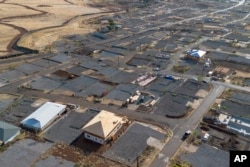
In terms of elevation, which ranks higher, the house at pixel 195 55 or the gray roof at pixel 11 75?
the house at pixel 195 55

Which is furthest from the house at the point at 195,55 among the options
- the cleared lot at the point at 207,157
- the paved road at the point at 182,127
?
the cleared lot at the point at 207,157

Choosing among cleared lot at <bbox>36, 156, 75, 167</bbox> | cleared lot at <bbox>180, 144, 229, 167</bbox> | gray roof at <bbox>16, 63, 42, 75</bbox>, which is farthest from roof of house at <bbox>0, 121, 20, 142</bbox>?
cleared lot at <bbox>180, 144, 229, 167</bbox>

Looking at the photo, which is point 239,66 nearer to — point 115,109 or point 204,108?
point 204,108

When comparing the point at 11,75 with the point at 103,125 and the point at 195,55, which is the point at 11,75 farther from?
the point at 195,55

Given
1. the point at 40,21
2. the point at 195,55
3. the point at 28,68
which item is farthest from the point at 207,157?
the point at 40,21

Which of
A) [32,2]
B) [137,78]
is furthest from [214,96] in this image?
[32,2]

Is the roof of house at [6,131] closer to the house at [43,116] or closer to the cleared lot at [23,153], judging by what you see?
the cleared lot at [23,153]

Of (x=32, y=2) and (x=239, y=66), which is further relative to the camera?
(x=32, y=2)
